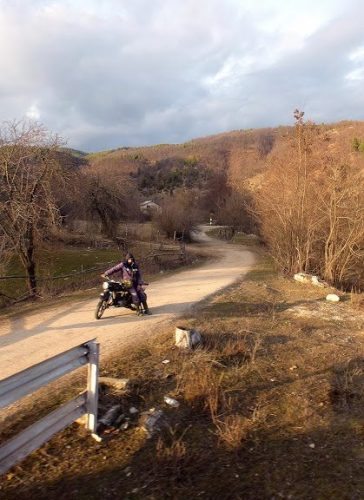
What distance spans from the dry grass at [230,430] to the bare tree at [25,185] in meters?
10.7

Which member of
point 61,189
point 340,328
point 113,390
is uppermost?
point 61,189

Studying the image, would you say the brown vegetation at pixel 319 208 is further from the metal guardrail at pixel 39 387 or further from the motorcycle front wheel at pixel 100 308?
the metal guardrail at pixel 39 387

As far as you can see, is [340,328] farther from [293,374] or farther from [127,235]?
[127,235]

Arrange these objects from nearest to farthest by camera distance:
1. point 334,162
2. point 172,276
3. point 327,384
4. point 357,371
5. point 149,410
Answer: point 149,410, point 327,384, point 357,371, point 334,162, point 172,276

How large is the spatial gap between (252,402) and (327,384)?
152 cm

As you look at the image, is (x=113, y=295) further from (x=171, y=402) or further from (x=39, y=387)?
(x=39, y=387)

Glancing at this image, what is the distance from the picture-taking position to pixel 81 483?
477 cm

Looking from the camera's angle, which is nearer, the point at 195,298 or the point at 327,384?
the point at 327,384

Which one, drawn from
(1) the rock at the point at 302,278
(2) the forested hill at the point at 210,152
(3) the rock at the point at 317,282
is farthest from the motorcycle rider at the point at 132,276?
(2) the forested hill at the point at 210,152

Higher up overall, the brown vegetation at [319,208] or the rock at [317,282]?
the brown vegetation at [319,208]

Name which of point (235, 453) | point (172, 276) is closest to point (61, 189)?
point (172, 276)

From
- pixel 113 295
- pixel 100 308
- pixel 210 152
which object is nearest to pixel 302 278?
pixel 113 295

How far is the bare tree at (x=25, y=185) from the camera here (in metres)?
18.6

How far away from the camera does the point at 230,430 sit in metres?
5.86
